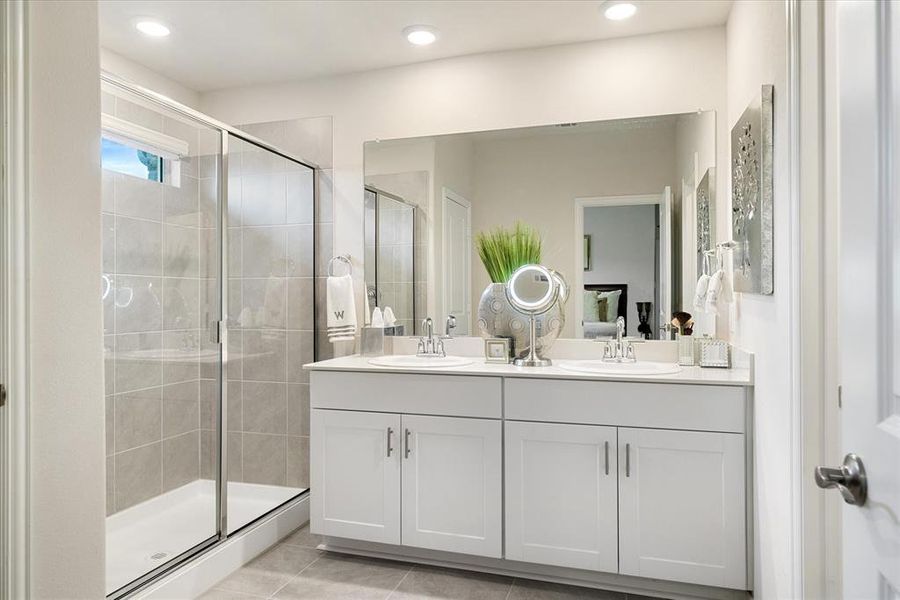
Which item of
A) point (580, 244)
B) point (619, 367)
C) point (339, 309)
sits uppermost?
point (580, 244)

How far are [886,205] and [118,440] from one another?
110 inches

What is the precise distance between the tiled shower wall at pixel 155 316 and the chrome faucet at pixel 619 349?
1819 mm

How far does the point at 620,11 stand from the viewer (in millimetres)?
2492

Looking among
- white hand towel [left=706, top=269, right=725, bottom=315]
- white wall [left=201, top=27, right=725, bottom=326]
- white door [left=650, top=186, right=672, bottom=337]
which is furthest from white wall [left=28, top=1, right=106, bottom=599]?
white door [left=650, top=186, right=672, bottom=337]

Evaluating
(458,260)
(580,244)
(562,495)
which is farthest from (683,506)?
(458,260)

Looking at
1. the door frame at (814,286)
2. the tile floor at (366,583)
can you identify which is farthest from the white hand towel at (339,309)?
the door frame at (814,286)

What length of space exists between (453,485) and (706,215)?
1633mm

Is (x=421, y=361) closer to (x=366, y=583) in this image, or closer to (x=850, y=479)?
(x=366, y=583)

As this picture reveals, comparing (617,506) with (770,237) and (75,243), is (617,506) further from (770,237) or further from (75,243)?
(75,243)

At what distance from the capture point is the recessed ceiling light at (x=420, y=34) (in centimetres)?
267

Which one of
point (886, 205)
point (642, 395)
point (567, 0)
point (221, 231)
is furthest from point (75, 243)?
point (567, 0)

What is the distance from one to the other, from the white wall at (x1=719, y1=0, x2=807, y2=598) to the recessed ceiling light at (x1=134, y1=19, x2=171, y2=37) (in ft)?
8.05

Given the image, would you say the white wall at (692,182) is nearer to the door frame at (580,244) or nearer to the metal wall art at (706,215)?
the metal wall art at (706,215)

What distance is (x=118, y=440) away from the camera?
99.4 inches
